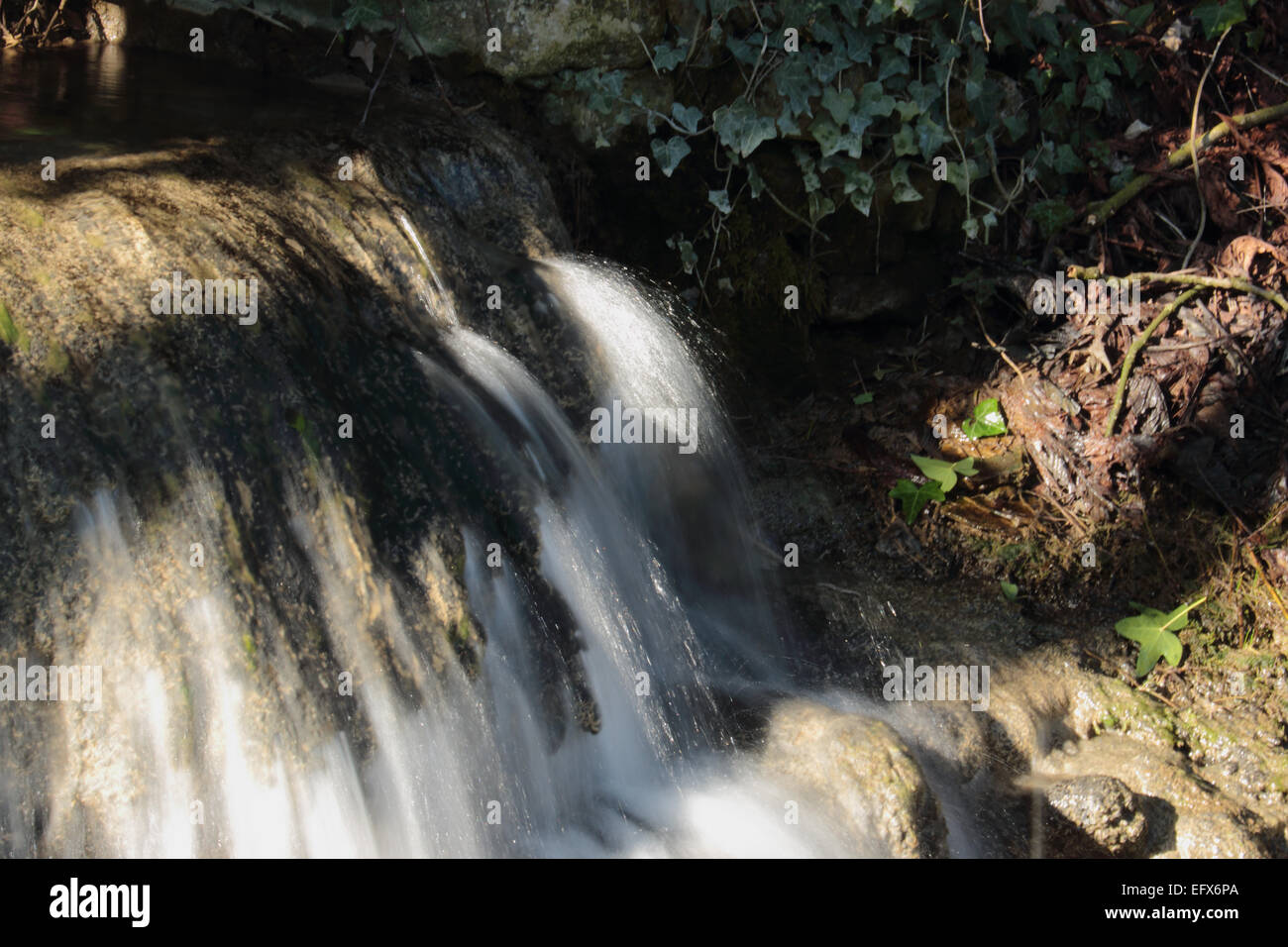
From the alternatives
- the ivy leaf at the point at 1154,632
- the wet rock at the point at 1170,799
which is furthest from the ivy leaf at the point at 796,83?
the wet rock at the point at 1170,799

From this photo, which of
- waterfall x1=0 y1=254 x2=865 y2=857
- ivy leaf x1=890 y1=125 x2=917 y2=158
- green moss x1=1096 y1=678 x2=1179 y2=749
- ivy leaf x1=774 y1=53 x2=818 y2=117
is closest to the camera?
waterfall x1=0 y1=254 x2=865 y2=857

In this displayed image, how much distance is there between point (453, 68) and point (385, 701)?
115 inches

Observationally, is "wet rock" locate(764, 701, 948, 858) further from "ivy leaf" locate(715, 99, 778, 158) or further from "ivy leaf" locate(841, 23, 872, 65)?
"ivy leaf" locate(841, 23, 872, 65)

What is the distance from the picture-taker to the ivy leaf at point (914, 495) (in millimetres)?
4109

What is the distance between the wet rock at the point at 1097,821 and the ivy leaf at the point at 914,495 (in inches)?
48.6

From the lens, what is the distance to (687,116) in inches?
177

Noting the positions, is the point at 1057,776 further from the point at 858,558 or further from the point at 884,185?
the point at 884,185

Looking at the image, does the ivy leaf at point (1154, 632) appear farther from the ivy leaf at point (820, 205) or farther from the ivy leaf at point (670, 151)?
the ivy leaf at point (670, 151)

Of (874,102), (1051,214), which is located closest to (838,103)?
(874,102)

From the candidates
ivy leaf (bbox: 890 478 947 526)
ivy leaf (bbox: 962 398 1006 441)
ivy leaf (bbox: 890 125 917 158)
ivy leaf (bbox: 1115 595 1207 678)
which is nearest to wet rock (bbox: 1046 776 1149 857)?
ivy leaf (bbox: 1115 595 1207 678)

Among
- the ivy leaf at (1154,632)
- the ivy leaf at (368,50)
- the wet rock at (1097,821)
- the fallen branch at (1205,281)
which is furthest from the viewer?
the ivy leaf at (368,50)

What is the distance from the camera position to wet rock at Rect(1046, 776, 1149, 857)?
308 centimetres

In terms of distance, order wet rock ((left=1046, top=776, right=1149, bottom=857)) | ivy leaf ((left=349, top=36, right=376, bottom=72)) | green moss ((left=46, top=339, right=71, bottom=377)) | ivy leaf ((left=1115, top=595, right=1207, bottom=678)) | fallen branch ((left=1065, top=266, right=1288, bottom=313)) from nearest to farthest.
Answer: green moss ((left=46, top=339, right=71, bottom=377))
wet rock ((left=1046, top=776, right=1149, bottom=857))
ivy leaf ((left=1115, top=595, right=1207, bottom=678))
fallen branch ((left=1065, top=266, right=1288, bottom=313))
ivy leaf ((left=349, top=36, right=376, bottom=72))

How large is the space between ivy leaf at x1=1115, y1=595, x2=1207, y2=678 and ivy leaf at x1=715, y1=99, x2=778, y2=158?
2248 mm
